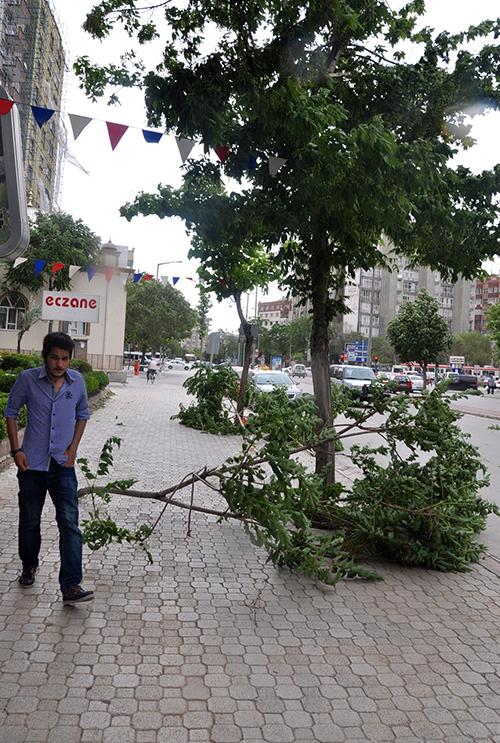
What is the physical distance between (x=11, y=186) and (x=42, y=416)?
1420mm

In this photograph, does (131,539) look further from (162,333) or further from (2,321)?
(162,333)

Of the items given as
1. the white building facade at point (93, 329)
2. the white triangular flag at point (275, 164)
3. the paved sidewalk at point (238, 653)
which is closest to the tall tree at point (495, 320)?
the white building facade at point (93, 329)

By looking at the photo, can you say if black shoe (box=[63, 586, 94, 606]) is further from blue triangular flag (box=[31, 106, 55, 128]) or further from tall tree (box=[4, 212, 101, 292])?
tall tree (box=[4, 212, 101, 292])

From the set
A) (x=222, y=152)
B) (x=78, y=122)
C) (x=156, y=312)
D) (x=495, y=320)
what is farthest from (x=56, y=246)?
(x=495, y=320)

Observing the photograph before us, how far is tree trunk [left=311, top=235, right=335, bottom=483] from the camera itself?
21.7 feet

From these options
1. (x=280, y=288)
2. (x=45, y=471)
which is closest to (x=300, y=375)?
(x=280, y=288)

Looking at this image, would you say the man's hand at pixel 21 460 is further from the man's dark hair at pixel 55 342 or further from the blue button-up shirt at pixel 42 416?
the man's dark hair at pixel 55 342

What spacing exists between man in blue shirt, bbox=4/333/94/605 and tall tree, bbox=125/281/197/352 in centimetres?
4891

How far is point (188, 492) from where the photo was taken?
25.8 feet

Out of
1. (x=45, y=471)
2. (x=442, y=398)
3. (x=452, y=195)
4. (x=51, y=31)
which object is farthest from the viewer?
(x=51, y=31)

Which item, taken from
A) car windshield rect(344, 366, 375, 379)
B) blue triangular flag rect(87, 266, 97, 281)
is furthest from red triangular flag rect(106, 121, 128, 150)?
car windshield rect(344, 366, 375, 379)

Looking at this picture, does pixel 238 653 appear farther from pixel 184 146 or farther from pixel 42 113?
pixel 42 113

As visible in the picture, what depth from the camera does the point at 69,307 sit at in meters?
14.6

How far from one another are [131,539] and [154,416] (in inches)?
520
